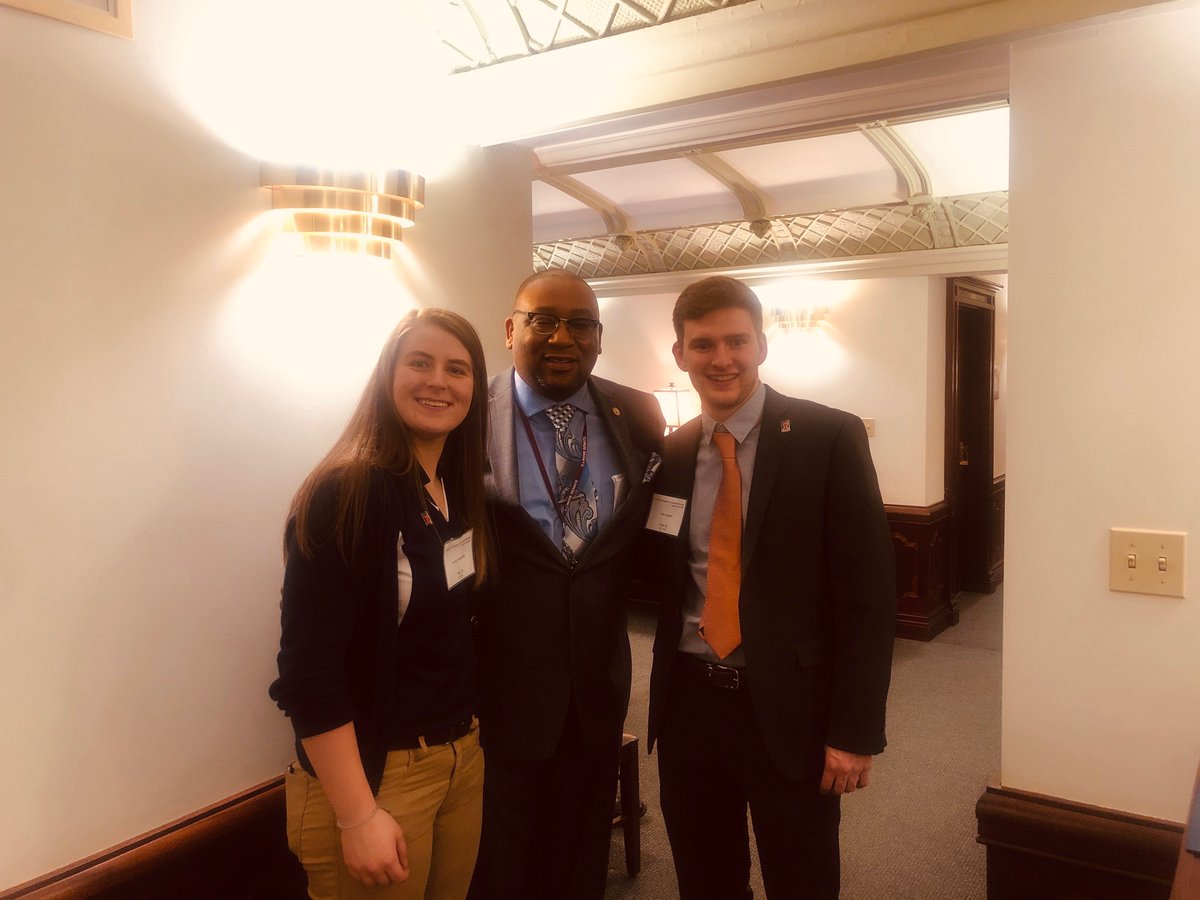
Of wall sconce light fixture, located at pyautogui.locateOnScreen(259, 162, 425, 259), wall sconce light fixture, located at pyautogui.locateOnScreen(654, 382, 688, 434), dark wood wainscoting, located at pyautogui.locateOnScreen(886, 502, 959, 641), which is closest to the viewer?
wall sconce light fixture, located at pyautogui.locateOnScreen(259, 162, 425, 259)

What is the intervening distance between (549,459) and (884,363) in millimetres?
4557

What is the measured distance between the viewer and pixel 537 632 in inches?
64.9

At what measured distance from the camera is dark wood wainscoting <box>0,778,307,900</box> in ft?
4.46

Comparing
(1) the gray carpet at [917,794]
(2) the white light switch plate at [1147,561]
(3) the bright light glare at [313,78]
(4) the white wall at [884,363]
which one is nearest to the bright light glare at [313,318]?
(3) the bright light glare at [313,78]

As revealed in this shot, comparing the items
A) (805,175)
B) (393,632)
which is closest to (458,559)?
(393,632)

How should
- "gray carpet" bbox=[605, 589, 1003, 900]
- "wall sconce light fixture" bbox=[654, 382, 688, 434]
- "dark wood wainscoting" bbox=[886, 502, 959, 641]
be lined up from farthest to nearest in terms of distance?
"wall sconce light fixture" bbox=[654, 382, 688, 434] < "dark wood wainscoting" bbox=[886, 502, 959, 641] < "gray carpet" bbox=[605, 589, 1003, 900]

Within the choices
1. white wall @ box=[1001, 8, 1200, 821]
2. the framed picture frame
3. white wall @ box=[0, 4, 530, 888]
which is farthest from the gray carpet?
the framed picture frame

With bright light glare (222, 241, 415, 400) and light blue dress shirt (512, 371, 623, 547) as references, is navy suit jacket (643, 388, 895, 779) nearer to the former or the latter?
light blue dress shirt (512, 371, 623, 547)

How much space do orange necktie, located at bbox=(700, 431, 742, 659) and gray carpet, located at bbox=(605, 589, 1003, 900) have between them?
1530 millimetres

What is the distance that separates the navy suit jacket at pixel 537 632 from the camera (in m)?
1.64

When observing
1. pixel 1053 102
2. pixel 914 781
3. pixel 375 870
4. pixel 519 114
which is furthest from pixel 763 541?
pixel 914 781

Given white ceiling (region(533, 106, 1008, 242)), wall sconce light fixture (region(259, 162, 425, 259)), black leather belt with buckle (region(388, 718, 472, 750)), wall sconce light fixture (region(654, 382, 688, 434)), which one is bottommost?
black leather belt with buckle (region(388, 718, 472, 750))

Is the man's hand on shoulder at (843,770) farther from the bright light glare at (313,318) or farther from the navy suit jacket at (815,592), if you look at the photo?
the bright light glare at (313,318)

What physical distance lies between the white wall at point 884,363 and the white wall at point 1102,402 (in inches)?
162
